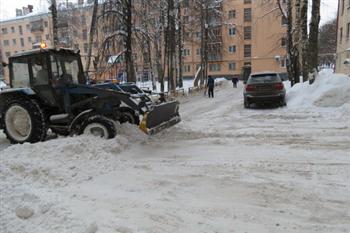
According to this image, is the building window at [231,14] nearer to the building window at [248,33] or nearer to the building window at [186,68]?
the building window at [248,33]

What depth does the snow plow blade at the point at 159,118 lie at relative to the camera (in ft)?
26.2

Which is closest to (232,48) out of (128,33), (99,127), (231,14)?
(231,14)

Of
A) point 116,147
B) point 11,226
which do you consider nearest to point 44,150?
point 116,147

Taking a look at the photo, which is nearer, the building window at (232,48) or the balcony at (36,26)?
the building window at (232,48)

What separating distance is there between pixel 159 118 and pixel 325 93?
24.7 ft

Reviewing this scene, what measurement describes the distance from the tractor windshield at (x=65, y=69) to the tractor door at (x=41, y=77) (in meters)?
0.17

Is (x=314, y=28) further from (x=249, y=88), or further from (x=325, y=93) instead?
(x=249, y=88)

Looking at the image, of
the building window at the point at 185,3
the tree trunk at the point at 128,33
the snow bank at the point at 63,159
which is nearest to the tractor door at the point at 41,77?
the snow bank at the point at 63,159

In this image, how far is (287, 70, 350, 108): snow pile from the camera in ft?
41.9

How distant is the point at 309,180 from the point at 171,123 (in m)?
4.42

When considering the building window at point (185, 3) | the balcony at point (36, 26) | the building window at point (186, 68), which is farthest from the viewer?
the building window at point (186, 68)

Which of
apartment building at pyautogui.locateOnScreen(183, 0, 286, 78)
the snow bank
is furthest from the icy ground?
apartment building at pyautogui.locateOnScreen(183, 0, 286, 78)

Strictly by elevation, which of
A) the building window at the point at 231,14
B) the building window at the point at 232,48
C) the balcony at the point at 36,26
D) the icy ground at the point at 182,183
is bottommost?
the icy ground at the point at 182,183

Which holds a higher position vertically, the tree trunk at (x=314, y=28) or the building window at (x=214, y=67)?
the tree trunk at (x=314, y=28)
